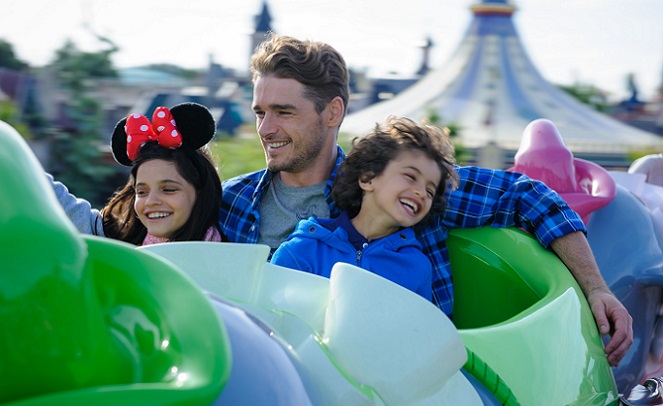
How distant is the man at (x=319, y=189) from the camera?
2486 mm

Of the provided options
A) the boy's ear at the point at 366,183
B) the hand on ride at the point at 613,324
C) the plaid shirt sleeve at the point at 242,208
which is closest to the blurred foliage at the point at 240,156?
the plaid shirt sleeve at the point at 242,208

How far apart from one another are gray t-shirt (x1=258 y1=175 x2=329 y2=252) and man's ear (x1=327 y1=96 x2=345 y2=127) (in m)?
0.23

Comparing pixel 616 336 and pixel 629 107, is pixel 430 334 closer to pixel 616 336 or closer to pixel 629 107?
pixel 616 336

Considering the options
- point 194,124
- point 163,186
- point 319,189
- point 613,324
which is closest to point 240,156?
point 319,189

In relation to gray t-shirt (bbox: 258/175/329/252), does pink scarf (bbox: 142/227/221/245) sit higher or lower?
lower

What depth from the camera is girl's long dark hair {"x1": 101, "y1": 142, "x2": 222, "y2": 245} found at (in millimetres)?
2520

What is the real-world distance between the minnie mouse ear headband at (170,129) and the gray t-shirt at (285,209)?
29 cm

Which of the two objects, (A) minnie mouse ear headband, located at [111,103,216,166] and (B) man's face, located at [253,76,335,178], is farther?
(B) man's face, located at [253,76,335,178]

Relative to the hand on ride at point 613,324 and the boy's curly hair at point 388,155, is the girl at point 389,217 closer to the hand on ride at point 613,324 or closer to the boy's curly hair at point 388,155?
the boy's curly hair at point 388,155

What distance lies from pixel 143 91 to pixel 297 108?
34.8ft

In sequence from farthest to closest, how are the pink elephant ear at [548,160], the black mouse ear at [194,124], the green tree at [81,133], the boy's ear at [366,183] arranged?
1. the green tree at [81,133]
2. the pink elephant ear at [548,160]
3. the black mouse ear at [194,124]
4. the boy's ear at [366,183]

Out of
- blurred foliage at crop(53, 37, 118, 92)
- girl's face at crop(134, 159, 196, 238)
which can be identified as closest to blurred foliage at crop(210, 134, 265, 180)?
blurred foliage at crop(53, 37, 118, 92)

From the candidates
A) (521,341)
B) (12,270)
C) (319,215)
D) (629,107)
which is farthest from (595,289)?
(629,107)

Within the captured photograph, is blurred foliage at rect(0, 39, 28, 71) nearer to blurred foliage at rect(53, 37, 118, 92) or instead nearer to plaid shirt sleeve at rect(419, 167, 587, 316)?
blurred foliage at rect(53, 37, 118, 92)
